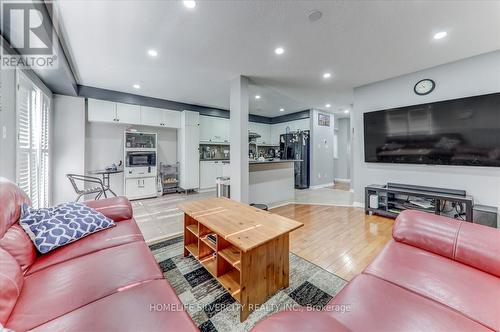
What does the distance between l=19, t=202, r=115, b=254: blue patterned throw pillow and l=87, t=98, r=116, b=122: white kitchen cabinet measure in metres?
3.17

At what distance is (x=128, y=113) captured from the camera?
4.55 m

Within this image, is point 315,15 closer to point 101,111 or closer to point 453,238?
point 453,238

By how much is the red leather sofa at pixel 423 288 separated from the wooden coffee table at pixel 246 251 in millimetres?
564

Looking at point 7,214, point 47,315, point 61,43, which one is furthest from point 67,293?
point 61,43

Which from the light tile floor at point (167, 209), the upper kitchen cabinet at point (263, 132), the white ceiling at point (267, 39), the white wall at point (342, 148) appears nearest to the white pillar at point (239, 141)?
the white ceiling at point (267, 39)

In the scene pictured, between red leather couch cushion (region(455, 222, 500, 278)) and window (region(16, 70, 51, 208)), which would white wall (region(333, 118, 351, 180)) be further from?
window (region(16, 70, 51, 208))

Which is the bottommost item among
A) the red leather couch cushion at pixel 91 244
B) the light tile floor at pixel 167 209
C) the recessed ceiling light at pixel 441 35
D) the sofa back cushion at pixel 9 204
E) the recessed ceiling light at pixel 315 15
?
the light tile floor at pixel 167 209

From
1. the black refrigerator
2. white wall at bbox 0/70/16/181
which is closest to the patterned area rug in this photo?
white wall at bbox 0/70/16/181

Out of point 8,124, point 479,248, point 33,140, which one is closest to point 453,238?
point 479,248

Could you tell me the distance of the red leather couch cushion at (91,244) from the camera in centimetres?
130

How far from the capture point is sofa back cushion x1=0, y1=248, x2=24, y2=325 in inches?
32.7

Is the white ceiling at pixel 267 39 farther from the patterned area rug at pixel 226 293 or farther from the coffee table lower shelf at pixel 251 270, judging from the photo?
the patterned area rug at pixel 226 293

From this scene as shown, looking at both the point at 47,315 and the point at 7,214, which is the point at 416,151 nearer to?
the point at 47,315

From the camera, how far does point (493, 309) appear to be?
0.89 meters
